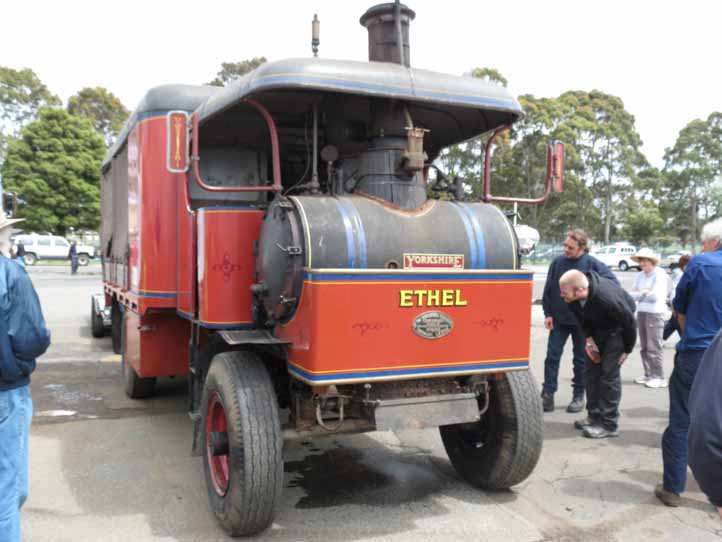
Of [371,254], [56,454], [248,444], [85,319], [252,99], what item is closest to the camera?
[248,444]

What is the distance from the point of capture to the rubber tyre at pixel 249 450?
3371 millimetres

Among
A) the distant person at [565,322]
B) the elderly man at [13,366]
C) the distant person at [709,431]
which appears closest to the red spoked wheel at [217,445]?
the elderly man at [13,366]

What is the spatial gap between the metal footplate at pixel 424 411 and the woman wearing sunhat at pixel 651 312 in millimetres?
4857

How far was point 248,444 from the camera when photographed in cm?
338

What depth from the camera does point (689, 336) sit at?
4027mm

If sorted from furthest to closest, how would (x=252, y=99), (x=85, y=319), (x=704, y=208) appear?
1. (x=704, y=208)
2. (x=85, y=319)
3. (x=252, y=99)

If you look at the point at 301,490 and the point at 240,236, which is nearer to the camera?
the point at 240,236

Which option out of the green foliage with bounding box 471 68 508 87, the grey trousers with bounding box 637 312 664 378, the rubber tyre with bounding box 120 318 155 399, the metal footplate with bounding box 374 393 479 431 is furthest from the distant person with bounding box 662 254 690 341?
the green foliage with bounding box 471 68 508 87

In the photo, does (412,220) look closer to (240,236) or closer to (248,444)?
(240,236)

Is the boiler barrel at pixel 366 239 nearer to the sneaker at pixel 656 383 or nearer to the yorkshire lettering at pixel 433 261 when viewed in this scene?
the yorkshire lettering at pixel 433 261

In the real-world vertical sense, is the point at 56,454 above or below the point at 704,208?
Result: below

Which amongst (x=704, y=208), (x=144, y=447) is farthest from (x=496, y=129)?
(x=704, y=208)

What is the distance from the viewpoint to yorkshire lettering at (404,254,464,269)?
368 centimetres

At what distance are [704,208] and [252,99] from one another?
186 ft
